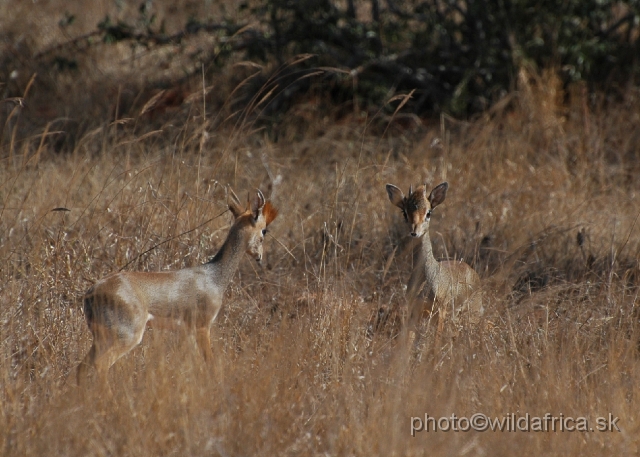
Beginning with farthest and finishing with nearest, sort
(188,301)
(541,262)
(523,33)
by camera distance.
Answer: (523,33), (541,262), (188,301)

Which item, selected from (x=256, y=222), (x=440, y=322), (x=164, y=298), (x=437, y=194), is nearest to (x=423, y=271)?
(x=440, y=322)

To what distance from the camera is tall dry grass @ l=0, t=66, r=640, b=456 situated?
3479 mm

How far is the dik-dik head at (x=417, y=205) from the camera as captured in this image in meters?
4.71

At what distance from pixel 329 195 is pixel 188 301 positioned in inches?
99.3

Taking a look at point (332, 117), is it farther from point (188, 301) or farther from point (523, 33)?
point (188, 301)

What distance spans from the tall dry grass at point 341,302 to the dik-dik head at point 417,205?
12.5 inches

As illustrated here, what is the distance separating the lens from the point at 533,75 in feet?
28.3

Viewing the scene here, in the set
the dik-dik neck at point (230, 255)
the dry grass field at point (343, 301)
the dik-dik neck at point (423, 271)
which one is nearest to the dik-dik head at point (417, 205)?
the dik-dik neck at point (423, 271)

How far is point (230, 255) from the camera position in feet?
14.8

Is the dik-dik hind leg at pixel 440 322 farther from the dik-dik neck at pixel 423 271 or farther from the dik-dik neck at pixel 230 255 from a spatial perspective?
the dik-dik neck at pixel 230 255

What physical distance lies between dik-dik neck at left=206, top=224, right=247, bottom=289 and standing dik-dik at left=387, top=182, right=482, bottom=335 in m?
0.92

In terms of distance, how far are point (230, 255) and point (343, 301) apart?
740 millimetres

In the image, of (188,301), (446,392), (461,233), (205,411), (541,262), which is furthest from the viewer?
(461,233)

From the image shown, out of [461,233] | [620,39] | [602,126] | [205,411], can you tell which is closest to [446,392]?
[205,411]
